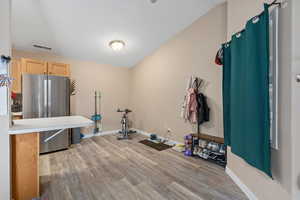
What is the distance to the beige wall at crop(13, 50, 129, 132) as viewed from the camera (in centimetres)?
429

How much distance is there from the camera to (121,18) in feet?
9.73

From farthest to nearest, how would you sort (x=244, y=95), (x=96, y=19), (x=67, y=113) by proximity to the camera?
(x=67, y=113) → (x=96, y=19) → (x=244, y=95)

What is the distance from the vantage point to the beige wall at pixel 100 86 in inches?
169

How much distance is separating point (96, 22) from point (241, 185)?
3.87 metres

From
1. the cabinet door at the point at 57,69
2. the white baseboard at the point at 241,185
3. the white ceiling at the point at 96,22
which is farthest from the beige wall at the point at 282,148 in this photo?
the cabinet door at the point at 57,69

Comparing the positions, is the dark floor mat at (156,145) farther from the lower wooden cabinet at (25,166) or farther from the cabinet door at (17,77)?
the cabinet door at (17,77)

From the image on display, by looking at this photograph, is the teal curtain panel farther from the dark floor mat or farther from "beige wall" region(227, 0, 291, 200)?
the dark floor mat

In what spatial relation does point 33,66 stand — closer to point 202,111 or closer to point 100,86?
point 100,86

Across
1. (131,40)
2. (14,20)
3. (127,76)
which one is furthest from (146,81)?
(14,20)

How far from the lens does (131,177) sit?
7.33 feet

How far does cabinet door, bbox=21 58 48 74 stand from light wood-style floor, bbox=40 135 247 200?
6.40 feet

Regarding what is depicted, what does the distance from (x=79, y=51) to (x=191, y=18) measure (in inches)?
121

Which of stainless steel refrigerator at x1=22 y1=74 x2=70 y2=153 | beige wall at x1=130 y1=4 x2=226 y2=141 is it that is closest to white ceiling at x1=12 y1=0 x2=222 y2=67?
beige wall at x1=130 y1=4 x2=226 y2=141

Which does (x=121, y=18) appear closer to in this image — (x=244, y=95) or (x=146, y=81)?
(x=146, y=81)
